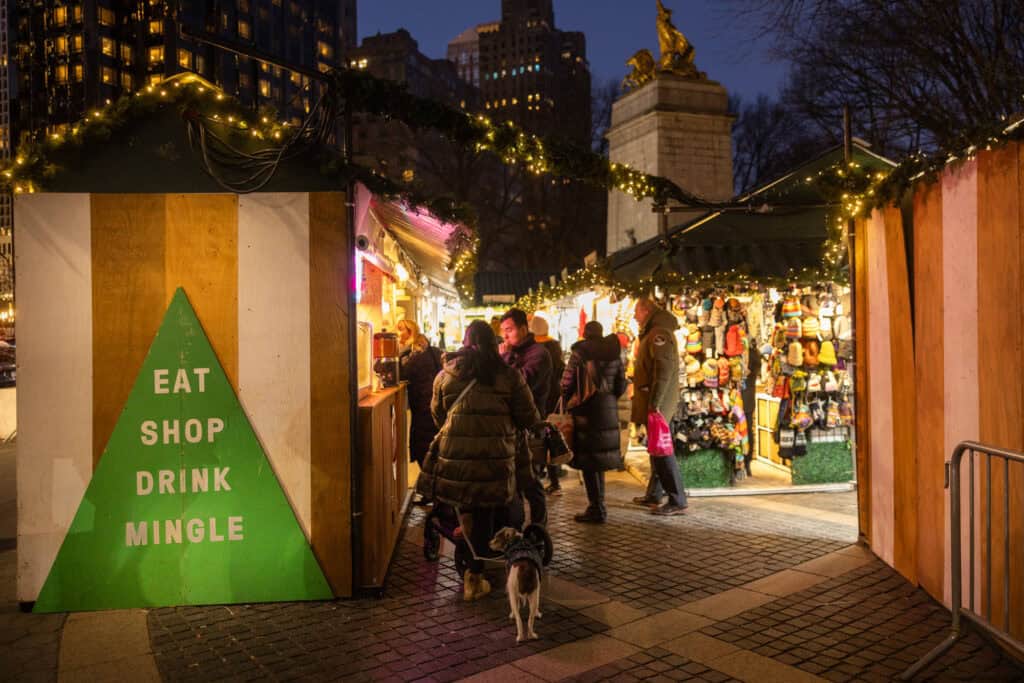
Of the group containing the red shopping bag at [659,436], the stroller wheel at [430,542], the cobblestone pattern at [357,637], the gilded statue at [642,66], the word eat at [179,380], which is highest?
the gilded statue at [642,66]

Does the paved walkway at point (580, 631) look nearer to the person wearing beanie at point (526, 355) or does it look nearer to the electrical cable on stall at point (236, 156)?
the person wearing beanie at point (526, 355)

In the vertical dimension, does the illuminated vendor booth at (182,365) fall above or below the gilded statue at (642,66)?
below

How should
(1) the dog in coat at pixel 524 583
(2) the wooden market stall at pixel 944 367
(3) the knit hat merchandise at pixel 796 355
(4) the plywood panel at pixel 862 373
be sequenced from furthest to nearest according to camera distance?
(3) the knit hat merchandise at pixel 796 355, (4) the plywood panel at pixel 862 373, (1) the dog in coat at pixel 524 583, (2) the wooden market stall at pixel 944 367

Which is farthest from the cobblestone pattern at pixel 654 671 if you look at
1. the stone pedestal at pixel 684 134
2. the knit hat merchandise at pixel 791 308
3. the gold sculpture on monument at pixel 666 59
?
the gold sculpture on monument at pixel 666 59

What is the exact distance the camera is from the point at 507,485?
5.24 m

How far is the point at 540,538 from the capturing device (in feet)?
18.1

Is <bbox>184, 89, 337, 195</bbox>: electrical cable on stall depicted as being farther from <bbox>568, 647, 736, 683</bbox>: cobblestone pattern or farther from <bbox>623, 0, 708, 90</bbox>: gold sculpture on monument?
<bbox>623, 0, 708, 90</bbox>: gold sculpture on monument

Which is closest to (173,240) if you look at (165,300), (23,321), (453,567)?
(165,300)

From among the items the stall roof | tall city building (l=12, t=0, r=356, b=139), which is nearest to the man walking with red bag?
the stall roof

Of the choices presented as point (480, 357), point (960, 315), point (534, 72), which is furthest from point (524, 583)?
point (534, 72)

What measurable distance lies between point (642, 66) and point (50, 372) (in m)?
15.9

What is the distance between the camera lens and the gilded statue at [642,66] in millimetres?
18250

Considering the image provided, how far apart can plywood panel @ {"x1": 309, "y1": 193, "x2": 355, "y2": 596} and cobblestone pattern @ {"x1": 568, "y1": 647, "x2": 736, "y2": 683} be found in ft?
6.63

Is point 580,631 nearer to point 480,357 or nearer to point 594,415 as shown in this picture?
point 480,357
